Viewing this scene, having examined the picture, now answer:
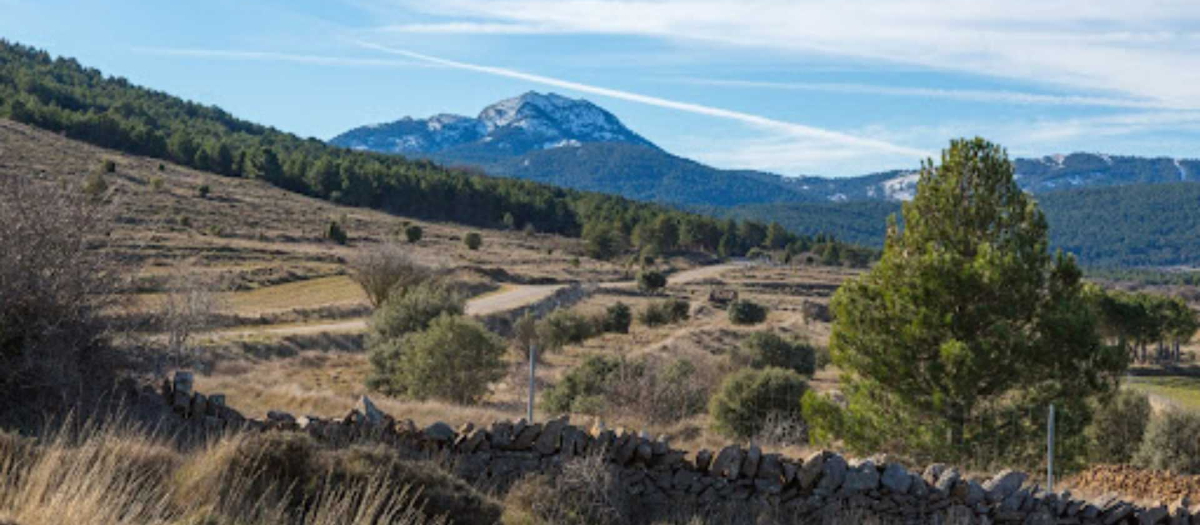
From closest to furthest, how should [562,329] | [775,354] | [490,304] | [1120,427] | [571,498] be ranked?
[571,498]
[1120,427]
[775,354]
[562,329]
[490,304]

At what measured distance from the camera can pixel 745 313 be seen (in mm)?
57875

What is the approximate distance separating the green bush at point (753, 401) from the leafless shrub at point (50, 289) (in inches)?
502

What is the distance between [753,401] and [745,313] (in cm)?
3602

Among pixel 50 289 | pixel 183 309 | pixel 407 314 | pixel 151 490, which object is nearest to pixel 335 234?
pixel 407 314

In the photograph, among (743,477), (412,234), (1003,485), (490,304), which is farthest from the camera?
(412,234)

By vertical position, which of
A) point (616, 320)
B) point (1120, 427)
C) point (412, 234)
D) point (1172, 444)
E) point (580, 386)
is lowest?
point (616, 320)

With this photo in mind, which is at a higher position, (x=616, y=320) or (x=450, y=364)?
(x=450, y=364)

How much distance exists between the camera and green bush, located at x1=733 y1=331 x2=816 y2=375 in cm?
3678

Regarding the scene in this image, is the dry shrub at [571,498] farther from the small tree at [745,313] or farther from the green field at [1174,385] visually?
the small tree at [745,313]

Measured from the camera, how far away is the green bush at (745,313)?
57250mm

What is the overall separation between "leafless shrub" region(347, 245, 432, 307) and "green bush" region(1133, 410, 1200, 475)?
36606 mm

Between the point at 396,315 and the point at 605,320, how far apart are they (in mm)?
20042

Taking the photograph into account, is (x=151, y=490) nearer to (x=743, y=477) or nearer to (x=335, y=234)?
(x=743, y=477)

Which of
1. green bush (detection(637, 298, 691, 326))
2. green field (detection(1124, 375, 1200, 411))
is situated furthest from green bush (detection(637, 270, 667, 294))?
green field (detection(1124, 375, 1200, 411))
